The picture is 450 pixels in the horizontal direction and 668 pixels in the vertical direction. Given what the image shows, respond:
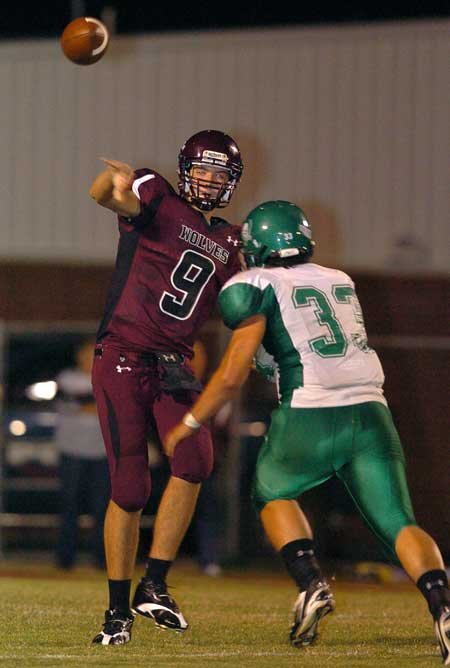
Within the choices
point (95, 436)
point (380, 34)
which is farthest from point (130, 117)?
point (95, 436)

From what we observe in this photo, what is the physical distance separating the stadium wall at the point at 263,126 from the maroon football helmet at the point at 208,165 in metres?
5.58

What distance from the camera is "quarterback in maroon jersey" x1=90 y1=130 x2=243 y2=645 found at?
17.9ft

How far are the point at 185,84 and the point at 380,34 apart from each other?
1.71 meters

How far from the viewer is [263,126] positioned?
37.9 ft

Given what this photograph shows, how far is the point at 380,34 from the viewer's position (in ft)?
37.5

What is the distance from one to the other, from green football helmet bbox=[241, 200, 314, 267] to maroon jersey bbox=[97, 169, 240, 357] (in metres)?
0.52

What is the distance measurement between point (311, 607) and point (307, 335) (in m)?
0.98

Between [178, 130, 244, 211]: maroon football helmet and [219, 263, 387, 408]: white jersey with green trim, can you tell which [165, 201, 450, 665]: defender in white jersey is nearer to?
[219, 263, 387, 408]: white jersey with green trim

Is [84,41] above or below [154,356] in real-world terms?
above

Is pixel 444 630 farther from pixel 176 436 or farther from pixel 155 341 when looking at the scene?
pixel 155 341

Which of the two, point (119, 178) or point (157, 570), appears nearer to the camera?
point (119, 178)

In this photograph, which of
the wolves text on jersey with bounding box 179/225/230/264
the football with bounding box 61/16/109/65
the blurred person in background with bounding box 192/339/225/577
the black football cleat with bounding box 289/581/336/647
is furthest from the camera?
the blurred person in background with bounding box 192/339/225/577

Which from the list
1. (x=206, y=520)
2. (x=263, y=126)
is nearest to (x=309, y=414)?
(x=206, y=520)

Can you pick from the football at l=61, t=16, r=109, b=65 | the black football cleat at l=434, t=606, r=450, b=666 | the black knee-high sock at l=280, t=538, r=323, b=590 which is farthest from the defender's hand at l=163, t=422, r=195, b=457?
the football at l=61, t=16, r=109, b=65
